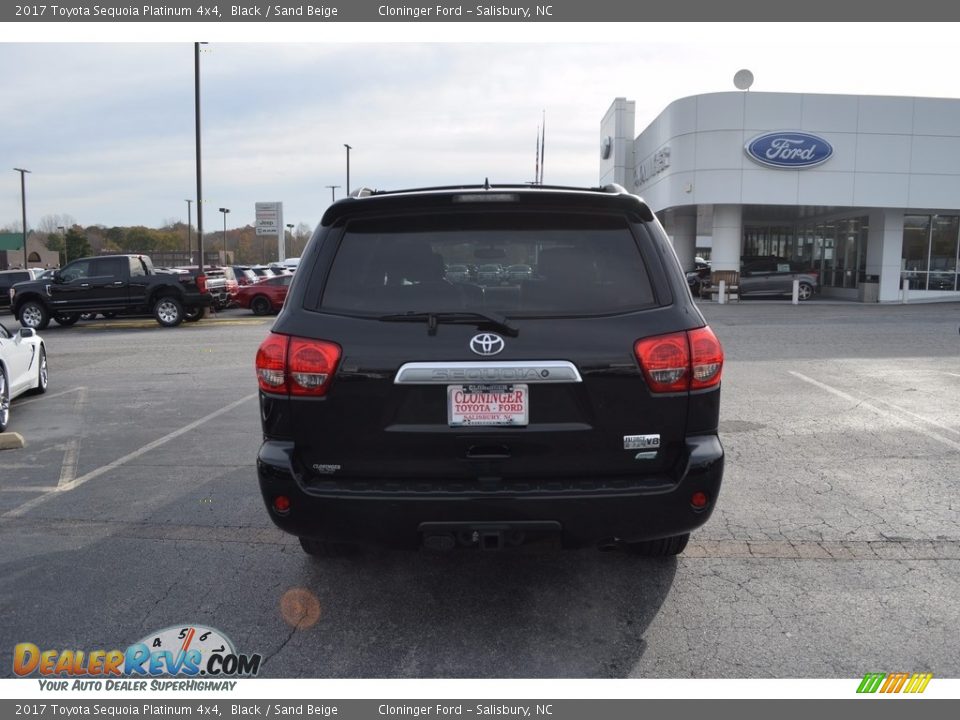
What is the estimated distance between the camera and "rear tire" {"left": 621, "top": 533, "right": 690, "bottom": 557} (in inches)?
162

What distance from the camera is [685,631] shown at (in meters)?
3.45

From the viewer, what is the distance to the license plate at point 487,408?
3.21 metres

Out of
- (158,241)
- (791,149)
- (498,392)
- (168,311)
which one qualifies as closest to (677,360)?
(498,392)

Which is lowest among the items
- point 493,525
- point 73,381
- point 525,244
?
point 73,381

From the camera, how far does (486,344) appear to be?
3.19 metres

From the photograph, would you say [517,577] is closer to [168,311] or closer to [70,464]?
[70,464]

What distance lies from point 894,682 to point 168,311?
21.4 m

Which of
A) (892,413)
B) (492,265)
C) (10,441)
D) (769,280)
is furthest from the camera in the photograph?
(769,280)

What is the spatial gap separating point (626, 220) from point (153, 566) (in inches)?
124

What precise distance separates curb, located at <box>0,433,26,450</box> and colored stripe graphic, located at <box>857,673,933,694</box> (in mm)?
7130

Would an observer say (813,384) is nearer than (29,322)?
Yes

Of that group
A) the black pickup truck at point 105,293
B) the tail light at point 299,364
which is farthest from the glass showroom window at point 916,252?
the tail light at point 299,364
